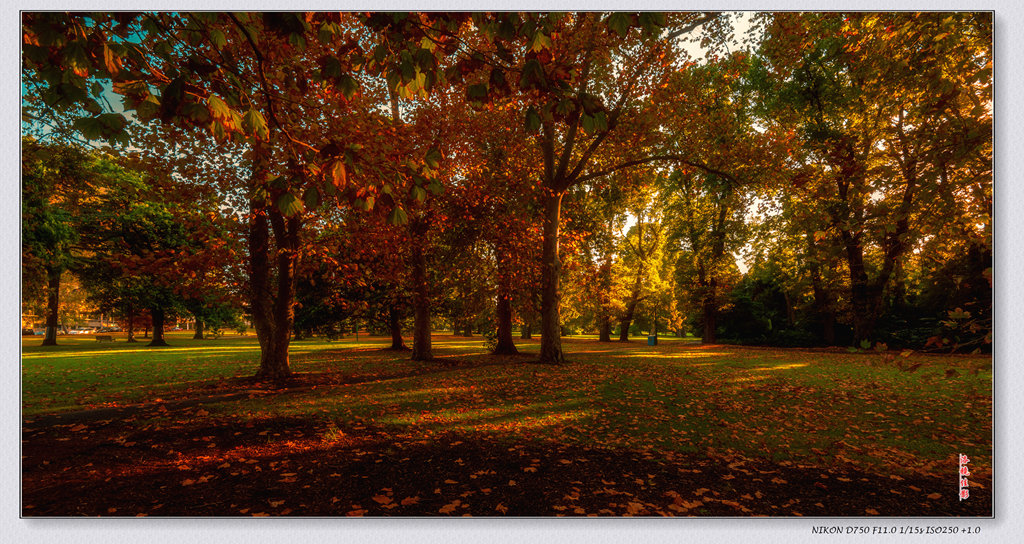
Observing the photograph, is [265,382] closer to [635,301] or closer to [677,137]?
[677,137]

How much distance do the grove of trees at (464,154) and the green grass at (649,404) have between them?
4.70 ft

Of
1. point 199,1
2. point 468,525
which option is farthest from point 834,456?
point 199,1

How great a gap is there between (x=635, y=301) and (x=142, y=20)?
32074 millimetres

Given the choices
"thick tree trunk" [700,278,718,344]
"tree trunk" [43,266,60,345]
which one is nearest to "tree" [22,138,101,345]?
"tree trunk" [43,266,60,345]

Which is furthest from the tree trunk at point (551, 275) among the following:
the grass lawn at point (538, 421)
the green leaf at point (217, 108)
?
the green leaf at point (217, 108)

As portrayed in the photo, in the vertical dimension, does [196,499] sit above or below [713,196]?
below

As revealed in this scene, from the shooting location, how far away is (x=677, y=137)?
43.7 ft

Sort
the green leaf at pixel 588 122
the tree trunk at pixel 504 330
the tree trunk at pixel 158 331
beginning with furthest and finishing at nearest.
Result: the tree trunk at pixel 158 331 → the tree trunk at pixel 504 330 → the green leaf at pixel 588 122

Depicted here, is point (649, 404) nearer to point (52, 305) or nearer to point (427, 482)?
point (427, 482)

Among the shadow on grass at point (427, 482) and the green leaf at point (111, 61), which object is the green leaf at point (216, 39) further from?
the shadow on grass at point (427, 482)

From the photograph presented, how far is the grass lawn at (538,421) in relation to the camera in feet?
13.0

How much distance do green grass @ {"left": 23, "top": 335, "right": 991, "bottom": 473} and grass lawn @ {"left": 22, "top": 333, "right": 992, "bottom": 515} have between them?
0.14ft

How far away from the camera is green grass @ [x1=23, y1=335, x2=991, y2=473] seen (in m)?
4.97

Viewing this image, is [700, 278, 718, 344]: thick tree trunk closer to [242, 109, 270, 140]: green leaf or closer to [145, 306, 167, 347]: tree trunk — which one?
[242, 109, 270, 140]: green leaf
